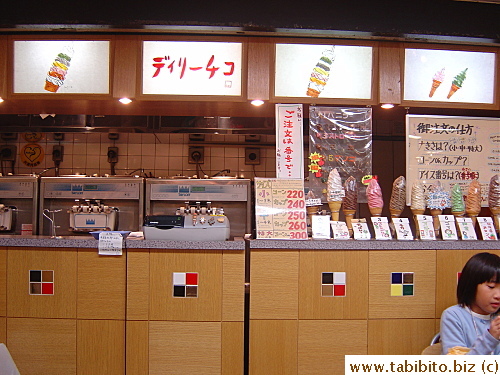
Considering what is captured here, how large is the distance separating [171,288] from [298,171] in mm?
1347

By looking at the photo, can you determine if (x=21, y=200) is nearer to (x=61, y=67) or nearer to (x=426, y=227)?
(x=61, y=67)

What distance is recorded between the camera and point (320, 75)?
3781 mm

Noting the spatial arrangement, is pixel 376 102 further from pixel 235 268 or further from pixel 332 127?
pixel 235 268

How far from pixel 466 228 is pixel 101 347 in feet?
9.50

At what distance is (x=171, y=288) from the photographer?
3.39 meters

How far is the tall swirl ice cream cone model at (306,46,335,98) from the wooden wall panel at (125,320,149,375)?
2.19 m

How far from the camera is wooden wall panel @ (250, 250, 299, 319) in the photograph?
3.39m

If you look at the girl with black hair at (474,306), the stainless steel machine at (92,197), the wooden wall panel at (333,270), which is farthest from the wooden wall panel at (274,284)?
the stainless steel machine at (92,197)

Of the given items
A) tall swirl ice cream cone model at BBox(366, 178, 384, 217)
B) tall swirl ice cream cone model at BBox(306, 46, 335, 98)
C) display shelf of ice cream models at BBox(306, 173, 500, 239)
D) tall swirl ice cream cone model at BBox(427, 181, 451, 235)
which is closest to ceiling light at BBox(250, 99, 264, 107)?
tall swirl ice cream cone model at BBox(306, 46, 335, 98)

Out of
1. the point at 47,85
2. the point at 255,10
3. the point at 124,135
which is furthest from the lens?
the point at 124,135

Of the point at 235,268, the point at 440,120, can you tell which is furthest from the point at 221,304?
the point at 440,120

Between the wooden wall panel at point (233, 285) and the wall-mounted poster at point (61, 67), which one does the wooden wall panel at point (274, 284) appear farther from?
the wall-mounted poster at point (61, 67)

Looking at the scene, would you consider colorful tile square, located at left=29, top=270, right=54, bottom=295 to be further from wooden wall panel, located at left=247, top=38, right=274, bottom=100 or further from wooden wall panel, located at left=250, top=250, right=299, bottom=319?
wooden wall panel, located at left=247, top=38, right=274, bottom=100

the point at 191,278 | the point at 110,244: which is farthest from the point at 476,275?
the point at 110,244
